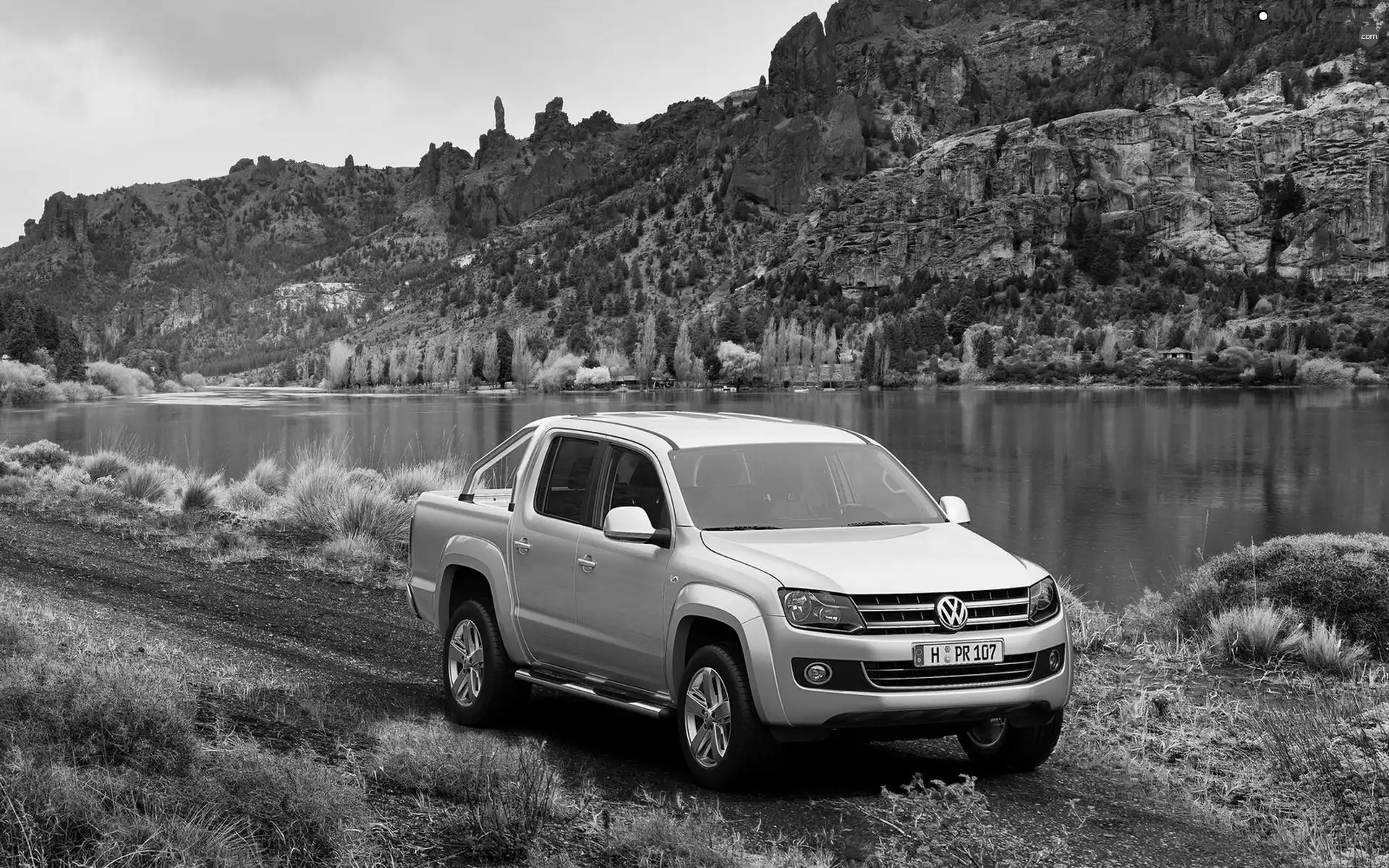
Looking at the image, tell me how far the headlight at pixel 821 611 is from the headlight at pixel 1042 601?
2.98ft

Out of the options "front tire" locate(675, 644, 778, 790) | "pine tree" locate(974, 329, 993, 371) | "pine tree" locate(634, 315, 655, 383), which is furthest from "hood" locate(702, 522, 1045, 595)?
"pine tree" locate(974, 329, 993, 371)

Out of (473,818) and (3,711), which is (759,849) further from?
(3,711)

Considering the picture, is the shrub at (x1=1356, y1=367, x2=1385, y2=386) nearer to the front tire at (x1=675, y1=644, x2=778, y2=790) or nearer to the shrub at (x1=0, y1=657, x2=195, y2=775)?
the front tire at (x1=675, y1=644, x2=778, y2=790)

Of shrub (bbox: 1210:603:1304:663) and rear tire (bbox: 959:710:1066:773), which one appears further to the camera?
shrub (bbox: 1210:603:1304:663)

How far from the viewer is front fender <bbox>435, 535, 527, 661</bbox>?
7.18m

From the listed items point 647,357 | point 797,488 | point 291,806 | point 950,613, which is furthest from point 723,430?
point 647,357

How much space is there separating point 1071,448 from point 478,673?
166ft

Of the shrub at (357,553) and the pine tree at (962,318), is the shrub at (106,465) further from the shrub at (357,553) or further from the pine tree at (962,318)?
the pine tree at (962,318)

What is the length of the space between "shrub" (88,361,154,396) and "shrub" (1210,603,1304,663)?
12892 centimetres

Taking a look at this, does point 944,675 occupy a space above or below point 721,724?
above

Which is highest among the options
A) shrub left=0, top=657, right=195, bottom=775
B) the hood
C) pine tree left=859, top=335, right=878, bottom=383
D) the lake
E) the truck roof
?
pine tree left=859, top=335, right=878, bottom=383

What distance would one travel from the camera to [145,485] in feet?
77.9

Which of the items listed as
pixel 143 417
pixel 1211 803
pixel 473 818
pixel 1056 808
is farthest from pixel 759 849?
pixel 143 417

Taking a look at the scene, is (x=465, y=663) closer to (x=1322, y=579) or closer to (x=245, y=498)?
(x=1322, y=579)
